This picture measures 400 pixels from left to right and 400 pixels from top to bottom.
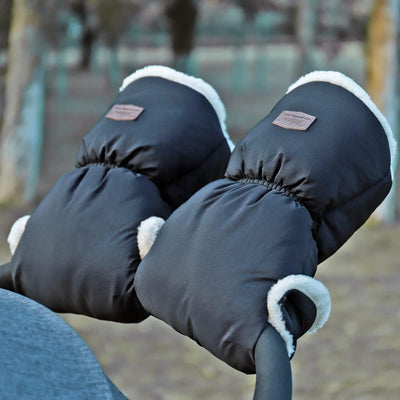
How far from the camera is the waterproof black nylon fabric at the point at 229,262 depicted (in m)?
1.25

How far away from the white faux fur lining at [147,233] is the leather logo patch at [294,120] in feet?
0.89

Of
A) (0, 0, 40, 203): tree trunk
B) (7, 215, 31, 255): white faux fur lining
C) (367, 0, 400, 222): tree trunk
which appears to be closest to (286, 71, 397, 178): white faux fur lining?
(7, 215, 31, 255): white faux fur lining

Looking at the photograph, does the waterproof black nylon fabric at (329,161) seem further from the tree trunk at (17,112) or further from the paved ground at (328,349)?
the tree trunk at (17,112)

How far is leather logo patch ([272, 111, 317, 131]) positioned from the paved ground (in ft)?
8.09

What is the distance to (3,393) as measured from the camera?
1015mm

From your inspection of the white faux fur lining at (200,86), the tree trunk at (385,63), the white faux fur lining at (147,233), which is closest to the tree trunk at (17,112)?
the tree trunk at (385,63)

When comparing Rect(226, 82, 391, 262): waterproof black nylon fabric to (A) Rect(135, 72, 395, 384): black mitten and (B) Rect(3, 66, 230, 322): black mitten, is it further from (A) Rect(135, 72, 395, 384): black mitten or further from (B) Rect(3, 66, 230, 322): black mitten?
(B) Rect(3, 66, 230, 322): black mitten

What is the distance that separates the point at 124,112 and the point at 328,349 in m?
2.91

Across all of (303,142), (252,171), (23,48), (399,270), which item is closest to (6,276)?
(252,171)

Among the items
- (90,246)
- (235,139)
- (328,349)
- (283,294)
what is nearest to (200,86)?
(90,246)

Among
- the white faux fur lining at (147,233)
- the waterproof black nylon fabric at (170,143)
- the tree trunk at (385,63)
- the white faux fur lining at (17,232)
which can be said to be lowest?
the tree trunk at (385,63)

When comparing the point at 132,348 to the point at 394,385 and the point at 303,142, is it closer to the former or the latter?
the point at 394,385

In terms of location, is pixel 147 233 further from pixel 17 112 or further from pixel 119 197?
pixel 17 112

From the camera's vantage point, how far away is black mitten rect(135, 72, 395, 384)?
4.12 ft
